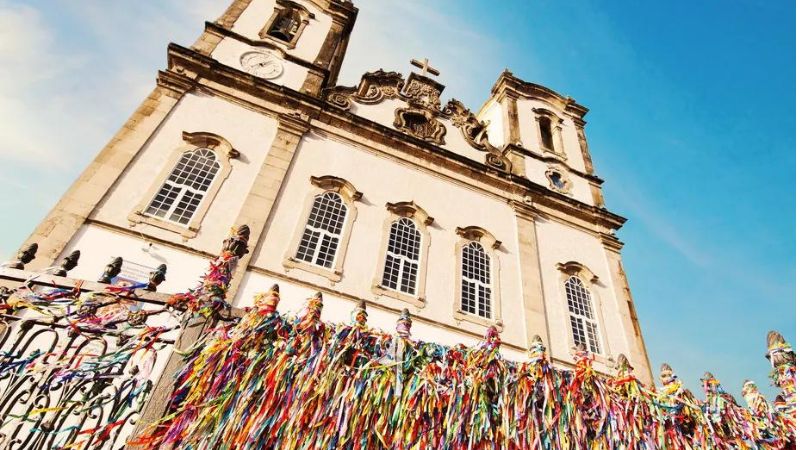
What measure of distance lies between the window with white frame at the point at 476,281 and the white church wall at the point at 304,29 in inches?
383

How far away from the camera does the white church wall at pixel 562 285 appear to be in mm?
11953

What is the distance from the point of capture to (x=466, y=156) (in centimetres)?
1606

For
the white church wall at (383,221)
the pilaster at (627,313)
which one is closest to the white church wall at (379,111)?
the white church wall at (383,221)

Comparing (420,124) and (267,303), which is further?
(420,124)

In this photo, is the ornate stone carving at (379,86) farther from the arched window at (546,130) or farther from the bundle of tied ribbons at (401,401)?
the bundle of tied ribbons at (401,401)

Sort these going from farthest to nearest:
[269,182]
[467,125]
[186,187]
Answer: [467,125] → [269,182] → [186,187]

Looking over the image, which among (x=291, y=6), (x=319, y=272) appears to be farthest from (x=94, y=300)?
(x=291, y=6)

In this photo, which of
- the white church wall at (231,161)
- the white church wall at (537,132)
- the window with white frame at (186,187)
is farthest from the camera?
the white church wall at (537,132)

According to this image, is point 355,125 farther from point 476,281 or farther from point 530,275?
point 530,275

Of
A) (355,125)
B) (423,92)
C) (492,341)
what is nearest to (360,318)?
(492,341)

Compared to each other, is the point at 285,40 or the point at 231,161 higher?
the point at 285,40

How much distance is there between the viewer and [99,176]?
9633 millimetres

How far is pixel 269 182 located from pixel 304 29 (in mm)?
9413

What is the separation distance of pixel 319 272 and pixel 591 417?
650 centimetres
